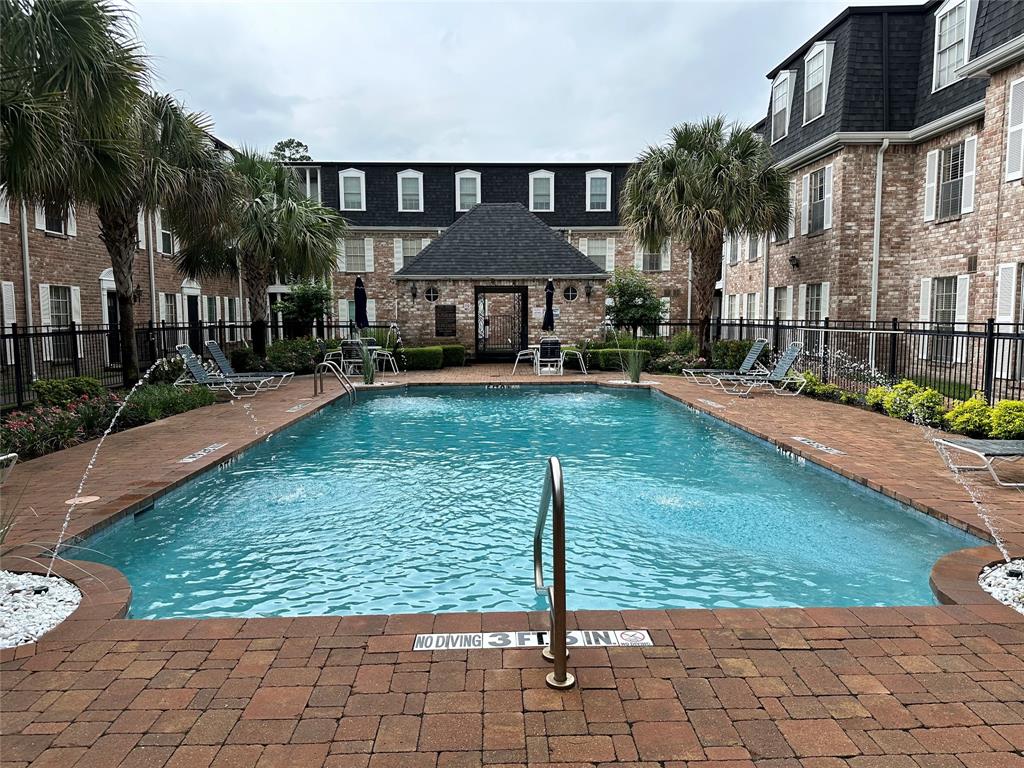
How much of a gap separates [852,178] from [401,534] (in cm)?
1661

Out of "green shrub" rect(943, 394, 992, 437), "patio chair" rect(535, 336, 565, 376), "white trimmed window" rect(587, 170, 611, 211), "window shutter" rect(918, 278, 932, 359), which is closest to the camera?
"green shrub" rect(943, 394, 992, 437)

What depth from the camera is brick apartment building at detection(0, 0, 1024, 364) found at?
13.8m

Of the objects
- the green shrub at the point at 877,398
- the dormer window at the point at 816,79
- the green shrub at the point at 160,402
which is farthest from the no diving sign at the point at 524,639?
the dormer window at the point at 816,79

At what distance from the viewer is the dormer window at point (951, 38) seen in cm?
1556

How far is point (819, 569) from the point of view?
520 cm

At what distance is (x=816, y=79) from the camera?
1925 centimetres

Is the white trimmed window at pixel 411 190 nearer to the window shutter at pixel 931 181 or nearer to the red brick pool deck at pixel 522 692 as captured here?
the window shutter at pixel 931 181

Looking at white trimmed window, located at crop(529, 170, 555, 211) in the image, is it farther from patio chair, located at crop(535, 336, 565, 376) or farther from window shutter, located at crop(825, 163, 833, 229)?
window shutter, located at crop(825, 163, 833, 229)

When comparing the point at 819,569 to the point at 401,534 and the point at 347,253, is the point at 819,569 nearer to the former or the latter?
the point at 401,534

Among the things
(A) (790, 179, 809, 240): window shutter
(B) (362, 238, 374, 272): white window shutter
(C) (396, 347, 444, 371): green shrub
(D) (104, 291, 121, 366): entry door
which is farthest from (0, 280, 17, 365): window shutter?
(A) (790, 179, 809, 240): window shutter

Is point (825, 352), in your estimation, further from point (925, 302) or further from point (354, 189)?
point (354, 189)

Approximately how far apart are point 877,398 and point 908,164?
370 inches

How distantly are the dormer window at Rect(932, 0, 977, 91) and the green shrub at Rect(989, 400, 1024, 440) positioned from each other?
10.5 metres

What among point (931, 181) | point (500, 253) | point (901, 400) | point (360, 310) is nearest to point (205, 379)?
point (360, 310)
